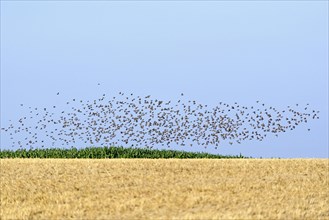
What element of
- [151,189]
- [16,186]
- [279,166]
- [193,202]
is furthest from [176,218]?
[279,166]

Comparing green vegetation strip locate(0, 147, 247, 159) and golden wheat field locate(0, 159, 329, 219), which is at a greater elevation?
golden wheat field locate(0, 159, 329, 219)

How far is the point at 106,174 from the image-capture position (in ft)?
48.0

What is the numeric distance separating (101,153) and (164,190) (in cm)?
1157

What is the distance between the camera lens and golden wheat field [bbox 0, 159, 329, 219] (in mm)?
10312

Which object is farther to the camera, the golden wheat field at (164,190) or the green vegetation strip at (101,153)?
the green vegetation strip at (101,153)

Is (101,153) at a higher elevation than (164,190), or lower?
lower

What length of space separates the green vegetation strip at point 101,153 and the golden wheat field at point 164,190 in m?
6.12

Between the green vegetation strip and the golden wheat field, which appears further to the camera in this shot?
the green vegetation strip

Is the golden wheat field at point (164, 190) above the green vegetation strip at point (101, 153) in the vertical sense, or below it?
above

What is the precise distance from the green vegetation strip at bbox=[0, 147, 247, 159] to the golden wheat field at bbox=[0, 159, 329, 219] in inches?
241

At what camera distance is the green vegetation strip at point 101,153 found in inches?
920

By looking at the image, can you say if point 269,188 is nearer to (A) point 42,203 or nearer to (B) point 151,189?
(B) point 151,189

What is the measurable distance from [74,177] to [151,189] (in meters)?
2.72

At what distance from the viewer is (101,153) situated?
2336 centimetres
